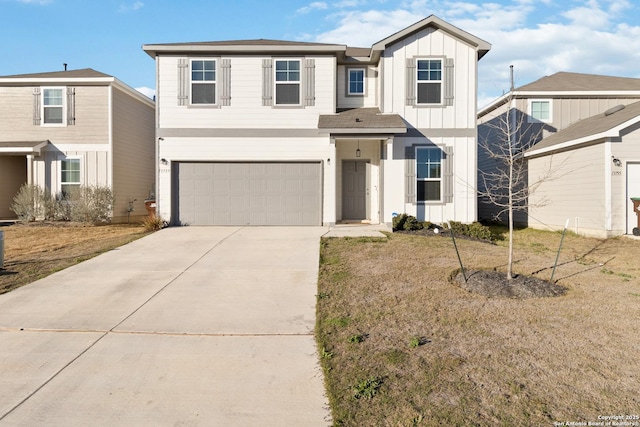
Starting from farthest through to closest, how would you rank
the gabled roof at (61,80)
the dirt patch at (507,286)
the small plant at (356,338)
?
the gabled roof at (61,80), the dirt patch at (507,286), the small plant at (356,338)

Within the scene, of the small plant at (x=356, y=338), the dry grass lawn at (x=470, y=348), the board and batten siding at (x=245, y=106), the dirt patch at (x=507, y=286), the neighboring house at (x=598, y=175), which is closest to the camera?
the dry grass lawn at (x=470, y=348)

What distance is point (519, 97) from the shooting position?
16.9m

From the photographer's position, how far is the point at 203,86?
13.6 meters

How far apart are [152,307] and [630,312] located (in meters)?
6.43

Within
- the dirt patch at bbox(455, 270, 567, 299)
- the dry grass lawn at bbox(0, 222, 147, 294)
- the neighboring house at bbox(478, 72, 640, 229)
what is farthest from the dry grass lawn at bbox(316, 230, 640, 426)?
the neighboring house at bbox(478, 72, 640, 229)

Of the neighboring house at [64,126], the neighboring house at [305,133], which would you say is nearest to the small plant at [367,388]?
the neighboring house at [305,133]

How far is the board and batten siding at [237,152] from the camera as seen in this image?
13633mm

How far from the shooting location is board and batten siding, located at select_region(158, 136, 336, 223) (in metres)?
13.6

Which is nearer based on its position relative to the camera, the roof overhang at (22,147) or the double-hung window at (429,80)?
the double-hung window at (429,80)

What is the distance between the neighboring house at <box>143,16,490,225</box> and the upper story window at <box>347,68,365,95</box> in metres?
0.44

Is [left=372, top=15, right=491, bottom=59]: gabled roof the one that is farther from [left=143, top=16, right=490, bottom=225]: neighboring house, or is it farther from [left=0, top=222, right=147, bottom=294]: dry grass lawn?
[left=0, top=222, right=147, bottom=294]: dry grass lawn

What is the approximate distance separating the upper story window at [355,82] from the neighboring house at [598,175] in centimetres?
687

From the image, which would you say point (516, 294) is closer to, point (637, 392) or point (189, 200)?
point (637, 392)

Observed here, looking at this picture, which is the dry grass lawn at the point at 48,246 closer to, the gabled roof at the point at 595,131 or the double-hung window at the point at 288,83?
the double-hung window at the point at 288,83
